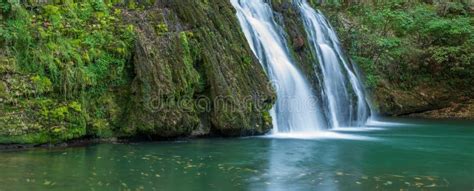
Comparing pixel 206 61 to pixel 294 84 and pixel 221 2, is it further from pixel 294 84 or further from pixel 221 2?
pixel 294 84

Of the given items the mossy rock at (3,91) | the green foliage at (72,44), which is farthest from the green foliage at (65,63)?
the mossy rock at (3,91)

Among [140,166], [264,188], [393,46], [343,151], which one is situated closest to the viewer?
[264,188]

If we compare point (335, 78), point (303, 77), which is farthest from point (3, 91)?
point (335, 78)

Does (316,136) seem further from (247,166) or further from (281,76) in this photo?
(247,166)

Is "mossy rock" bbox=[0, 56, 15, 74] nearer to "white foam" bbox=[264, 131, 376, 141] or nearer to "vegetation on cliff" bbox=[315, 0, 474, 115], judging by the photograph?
"white foam" bbox=[264, 131, 376, 141]

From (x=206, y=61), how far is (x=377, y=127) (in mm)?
7477

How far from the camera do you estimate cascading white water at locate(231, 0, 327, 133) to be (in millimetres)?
15144

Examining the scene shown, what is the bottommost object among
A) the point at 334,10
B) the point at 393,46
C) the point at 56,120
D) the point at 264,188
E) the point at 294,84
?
the point at 264,188

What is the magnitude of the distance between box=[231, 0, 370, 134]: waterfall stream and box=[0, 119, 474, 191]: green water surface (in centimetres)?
266

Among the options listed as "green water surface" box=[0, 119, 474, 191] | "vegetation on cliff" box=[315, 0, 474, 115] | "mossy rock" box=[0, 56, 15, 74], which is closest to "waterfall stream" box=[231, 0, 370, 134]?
"vegetation on cliff" box=[315, 0, 474, 115]

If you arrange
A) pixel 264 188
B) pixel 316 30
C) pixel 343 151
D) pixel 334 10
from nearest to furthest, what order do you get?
pixel 264 188, pixel 343 151, pixel 316 30, pixel 334 10

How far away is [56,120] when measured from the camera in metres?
10.0

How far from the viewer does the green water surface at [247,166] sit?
7133 mm

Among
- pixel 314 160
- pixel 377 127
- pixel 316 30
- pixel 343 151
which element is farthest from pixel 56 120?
pixel 316 30
